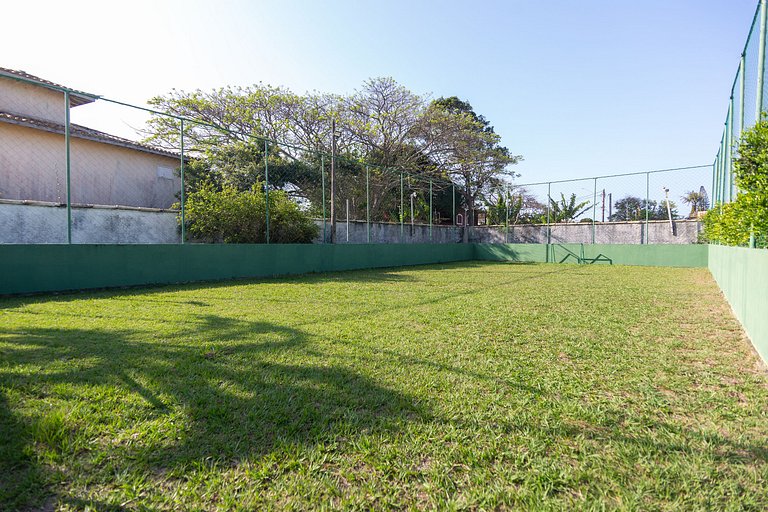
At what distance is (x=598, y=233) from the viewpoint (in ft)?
59.5

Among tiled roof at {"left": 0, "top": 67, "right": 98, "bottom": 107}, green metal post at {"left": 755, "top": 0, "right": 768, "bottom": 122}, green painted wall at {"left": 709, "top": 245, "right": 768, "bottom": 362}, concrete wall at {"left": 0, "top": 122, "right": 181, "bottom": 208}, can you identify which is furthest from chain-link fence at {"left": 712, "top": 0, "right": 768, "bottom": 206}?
concrete wall at {"left": 0, "top": 122, "right": 181, "bottom": 208}

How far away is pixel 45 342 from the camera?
11.9 ft

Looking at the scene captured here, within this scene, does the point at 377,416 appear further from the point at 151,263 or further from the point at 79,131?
the point at 79,131

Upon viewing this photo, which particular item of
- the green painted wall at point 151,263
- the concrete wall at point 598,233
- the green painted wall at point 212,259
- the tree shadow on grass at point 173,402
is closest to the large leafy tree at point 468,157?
the concrete wall at point 598,233

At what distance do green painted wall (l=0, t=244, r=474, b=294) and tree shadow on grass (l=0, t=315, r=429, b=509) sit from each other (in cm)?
429

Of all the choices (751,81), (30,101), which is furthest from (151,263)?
(751,81)

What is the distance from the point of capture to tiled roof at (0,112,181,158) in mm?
10930

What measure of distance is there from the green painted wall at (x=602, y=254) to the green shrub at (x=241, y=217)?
1146 cm

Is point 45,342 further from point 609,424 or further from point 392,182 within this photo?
point 392,182

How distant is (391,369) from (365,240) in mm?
12774

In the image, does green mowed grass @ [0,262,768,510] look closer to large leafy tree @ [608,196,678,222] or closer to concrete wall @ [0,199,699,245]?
concrete wall @ [0,199,699,245]

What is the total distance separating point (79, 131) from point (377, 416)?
1487cm

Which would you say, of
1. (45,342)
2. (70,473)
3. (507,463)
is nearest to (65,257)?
(45,342)

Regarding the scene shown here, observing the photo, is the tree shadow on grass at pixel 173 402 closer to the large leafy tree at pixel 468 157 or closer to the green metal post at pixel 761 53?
the green metal post at pixel 761 53
